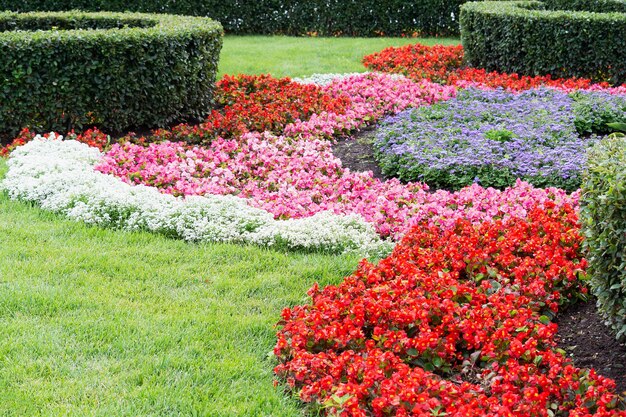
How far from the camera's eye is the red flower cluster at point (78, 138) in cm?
825

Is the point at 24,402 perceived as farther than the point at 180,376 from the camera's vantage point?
No

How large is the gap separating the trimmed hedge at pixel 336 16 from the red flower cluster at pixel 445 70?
3177 mm

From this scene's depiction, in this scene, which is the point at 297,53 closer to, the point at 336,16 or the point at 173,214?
the point at 336,16

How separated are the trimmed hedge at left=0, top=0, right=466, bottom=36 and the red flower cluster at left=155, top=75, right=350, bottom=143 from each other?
638cm

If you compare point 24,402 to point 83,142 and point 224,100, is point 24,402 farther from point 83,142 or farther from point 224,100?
point 224,100

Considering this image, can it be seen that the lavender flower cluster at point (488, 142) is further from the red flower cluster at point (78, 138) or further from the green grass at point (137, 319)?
the red flower cluster at point (78, 138)

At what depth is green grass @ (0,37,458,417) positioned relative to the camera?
3928 millimetres

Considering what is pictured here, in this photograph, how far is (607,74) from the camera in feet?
38.7

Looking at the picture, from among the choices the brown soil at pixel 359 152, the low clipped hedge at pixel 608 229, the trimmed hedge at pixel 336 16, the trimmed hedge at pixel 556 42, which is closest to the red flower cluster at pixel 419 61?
the trimmed hedge at pixel 556 42

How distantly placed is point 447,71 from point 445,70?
202 millimetres

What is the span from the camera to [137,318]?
15.6ft

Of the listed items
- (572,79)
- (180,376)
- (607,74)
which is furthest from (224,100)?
(180,376)

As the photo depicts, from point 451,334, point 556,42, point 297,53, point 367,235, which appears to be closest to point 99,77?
point 367,235

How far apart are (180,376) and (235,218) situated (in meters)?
2.31
